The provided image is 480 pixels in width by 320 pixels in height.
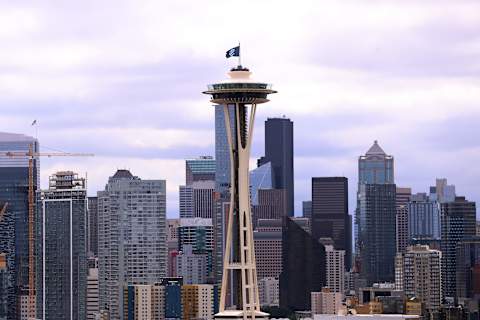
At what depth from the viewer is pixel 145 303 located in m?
181

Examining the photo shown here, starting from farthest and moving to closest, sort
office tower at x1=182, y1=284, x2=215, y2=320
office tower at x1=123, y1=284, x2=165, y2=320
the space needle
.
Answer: office tower at x1=123, y1=284, x2=165, y2=320
office tower at x1=182, y1=284, x2=215, y2=320
the space needle

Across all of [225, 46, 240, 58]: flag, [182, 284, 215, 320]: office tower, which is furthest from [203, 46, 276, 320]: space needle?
[182, 284, 215, 320]: office tower

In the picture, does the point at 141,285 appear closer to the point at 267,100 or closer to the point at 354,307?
the point at 354,307

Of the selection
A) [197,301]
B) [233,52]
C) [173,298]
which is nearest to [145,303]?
[173,298]

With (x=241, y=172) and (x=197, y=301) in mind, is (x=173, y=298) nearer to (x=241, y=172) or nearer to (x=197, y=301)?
(x=197, y=301)

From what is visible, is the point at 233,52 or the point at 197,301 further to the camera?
the point at 197,301

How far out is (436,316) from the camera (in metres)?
177

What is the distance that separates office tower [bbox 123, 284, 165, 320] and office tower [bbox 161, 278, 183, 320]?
0.42 metres

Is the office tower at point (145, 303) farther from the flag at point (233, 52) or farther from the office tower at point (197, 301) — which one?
the flag at point (233, 52)

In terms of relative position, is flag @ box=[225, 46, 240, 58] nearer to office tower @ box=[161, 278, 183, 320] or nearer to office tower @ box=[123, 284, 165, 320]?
office tower @ box=[161, 278, 183, 320]

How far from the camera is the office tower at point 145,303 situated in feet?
583

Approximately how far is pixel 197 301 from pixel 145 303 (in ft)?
15.6

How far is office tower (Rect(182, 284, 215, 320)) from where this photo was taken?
174500 millimetres

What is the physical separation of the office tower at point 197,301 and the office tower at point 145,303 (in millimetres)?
2074
